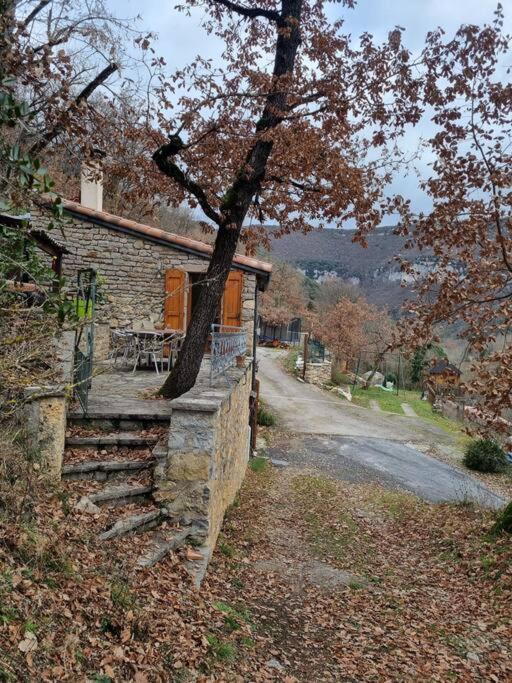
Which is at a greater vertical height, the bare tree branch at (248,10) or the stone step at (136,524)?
the bare tree branch at (248,10)

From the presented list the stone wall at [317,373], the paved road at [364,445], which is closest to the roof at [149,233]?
the paved road at [364,445]

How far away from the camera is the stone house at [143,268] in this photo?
37.2 ft

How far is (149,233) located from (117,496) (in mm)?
8032

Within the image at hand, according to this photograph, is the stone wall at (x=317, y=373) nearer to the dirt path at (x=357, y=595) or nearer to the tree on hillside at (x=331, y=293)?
the dirt path at (x=357, y=595)

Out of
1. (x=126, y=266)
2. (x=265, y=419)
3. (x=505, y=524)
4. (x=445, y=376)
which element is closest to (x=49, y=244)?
(x=126, y=266)

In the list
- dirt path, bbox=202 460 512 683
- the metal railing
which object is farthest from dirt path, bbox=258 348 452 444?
the metal railing

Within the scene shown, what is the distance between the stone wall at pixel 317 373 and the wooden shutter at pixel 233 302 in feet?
43.4

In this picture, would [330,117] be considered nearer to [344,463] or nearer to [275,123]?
[275,123]

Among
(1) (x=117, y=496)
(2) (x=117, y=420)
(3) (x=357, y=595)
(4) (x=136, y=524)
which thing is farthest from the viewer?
(2) (x=117, y=420)

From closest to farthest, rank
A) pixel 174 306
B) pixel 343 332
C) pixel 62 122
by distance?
1. pixel 62 122
2. pixel 174 306
3. pixel 343 332

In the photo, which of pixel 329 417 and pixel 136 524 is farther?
pixel 329 417

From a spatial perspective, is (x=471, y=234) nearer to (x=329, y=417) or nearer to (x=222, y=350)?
(x=222, y=350)

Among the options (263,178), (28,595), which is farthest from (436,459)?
(28,595)

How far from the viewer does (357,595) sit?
5.14m
